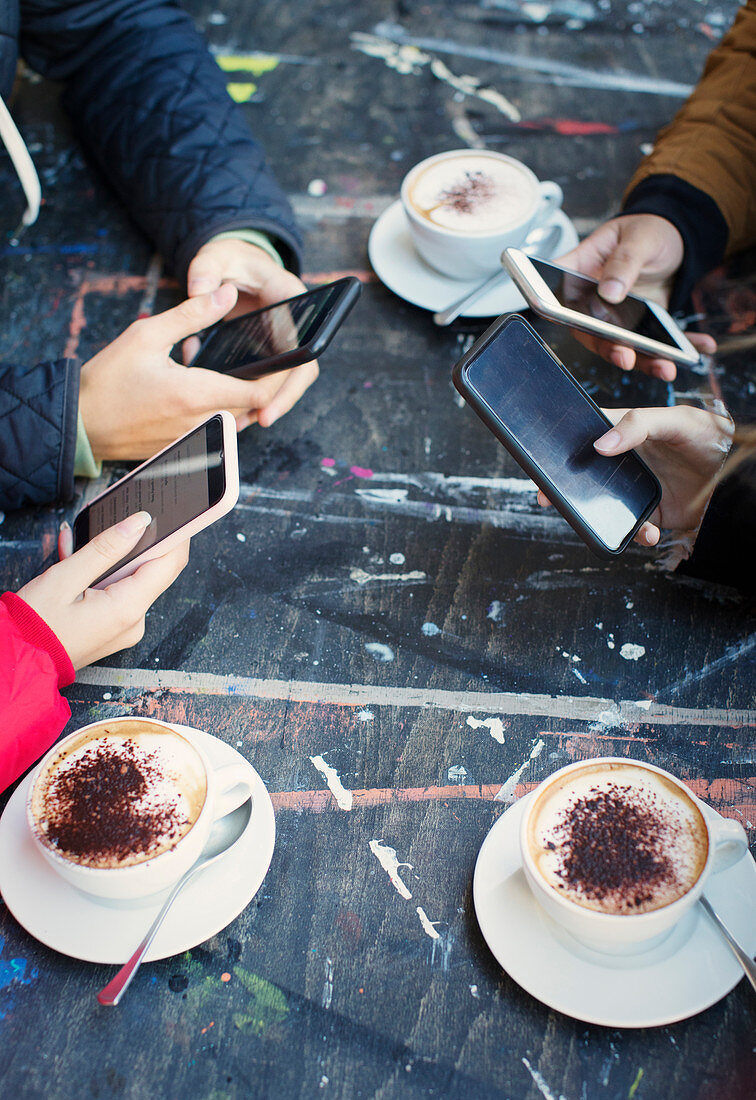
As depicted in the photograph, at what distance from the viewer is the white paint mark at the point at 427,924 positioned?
0.62m

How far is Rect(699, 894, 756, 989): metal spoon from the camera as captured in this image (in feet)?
1.78

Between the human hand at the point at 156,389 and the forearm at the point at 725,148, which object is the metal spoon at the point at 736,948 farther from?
the forearm at the point at 725,148

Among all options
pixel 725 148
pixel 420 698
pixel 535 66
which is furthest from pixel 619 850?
pixel 535 66

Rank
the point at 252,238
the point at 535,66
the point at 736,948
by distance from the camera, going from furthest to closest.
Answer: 1. the point at 535,66
2. the point at 252,238
3. the point at 736,948

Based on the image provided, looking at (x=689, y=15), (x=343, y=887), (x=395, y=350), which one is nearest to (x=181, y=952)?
(x=343, y=887)

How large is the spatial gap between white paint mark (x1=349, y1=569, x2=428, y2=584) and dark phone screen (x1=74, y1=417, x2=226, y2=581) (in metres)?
0.20

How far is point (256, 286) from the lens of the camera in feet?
3.49

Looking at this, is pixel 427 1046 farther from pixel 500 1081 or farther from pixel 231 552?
pixel 231 552

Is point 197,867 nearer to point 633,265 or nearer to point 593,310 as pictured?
point 593,310

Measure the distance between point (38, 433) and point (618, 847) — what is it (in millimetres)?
739

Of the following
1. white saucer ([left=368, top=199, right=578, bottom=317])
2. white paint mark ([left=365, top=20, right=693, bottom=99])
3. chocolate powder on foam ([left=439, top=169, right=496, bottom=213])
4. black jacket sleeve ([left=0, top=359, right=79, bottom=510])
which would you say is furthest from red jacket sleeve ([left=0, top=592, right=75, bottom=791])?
white paint mark ([left=365, top=20, right=693, bottom=99])

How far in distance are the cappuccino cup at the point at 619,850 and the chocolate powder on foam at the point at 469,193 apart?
2.68 feet

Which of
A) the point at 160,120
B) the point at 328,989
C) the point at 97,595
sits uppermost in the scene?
the point at 160,120

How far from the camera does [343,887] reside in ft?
2.11
